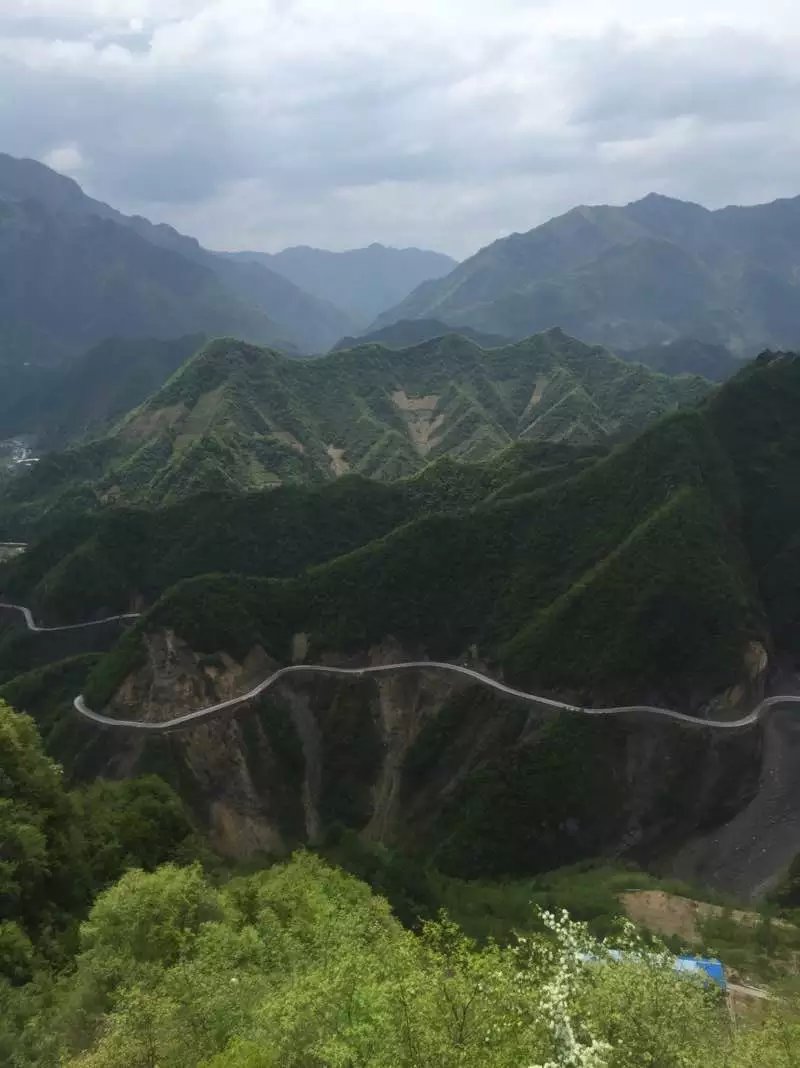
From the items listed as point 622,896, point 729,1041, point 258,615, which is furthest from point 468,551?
point 729,1041

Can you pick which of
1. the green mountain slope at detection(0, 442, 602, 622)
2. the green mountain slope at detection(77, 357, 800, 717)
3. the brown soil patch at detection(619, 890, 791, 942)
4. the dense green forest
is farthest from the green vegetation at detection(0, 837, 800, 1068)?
the green mountain slope at detection(0, 442, 602, 622)

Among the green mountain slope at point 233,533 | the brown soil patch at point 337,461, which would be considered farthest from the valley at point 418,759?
the brown soil patch at point 337,461

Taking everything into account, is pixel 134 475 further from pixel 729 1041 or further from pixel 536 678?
pixel 729 1041

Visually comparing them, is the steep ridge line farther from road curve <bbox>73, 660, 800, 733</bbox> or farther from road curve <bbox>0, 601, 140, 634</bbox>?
road curve <bbox>0, 601, 140, 634</bbox>

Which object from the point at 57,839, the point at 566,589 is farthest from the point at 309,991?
the point at 566,589

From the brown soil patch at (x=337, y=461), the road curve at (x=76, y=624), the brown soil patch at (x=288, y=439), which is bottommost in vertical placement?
the road curve at (x=76, y=624)

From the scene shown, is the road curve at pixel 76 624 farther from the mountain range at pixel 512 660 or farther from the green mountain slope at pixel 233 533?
the mountain range at pixel 512 660
